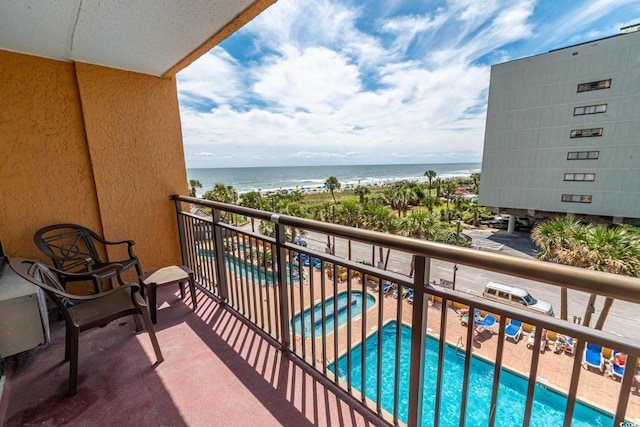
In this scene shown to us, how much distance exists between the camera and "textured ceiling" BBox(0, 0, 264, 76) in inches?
63.7

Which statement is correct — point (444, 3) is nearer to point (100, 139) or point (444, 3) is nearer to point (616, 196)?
point (616, 196)

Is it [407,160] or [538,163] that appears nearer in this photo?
[538,163]

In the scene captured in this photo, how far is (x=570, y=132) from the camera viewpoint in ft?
53.0

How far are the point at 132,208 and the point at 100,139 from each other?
2.43 ft

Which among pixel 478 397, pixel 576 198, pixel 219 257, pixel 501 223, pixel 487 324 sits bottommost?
pixel 501 223

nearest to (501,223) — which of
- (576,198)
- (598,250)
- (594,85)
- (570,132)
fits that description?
(576,198)

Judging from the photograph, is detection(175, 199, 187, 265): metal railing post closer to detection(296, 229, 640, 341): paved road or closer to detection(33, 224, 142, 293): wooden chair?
detection(33, 224, 142, 293): wooden chair

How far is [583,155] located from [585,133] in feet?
4.14

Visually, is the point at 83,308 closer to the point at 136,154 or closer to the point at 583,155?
the point at 136,154

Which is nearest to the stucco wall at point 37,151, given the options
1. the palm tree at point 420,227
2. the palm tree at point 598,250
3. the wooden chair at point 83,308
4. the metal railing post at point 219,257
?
the wooden chair at point 83,308

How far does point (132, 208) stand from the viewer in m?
2.93

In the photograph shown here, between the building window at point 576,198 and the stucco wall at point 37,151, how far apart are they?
22.7 m

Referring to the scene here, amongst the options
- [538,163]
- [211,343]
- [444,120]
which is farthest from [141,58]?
[444,120]

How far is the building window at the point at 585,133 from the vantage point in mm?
15383
